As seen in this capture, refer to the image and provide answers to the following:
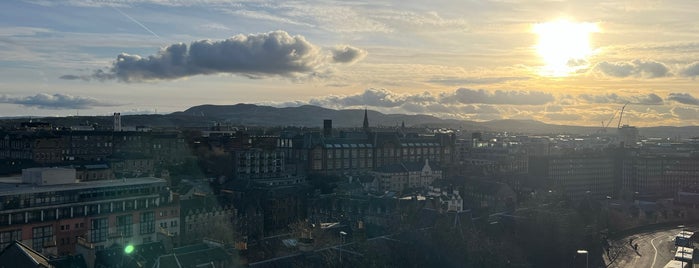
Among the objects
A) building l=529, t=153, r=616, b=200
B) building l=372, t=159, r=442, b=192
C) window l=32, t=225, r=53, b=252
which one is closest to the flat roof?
window l=32, t=225, r=53, b=252

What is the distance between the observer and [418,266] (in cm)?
3350

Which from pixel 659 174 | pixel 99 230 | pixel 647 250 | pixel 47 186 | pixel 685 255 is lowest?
pixel 647 250

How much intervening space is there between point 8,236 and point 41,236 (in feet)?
6.24

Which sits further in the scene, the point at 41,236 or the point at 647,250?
the point at 647,250

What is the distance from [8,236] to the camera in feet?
121

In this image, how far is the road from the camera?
48.8 meters

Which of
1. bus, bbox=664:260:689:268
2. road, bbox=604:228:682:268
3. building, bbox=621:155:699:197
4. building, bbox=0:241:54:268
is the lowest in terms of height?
road, bbox=604:228:682:268

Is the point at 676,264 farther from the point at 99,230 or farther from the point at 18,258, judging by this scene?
the point at 18,258

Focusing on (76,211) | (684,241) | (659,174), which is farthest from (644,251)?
(659,174)

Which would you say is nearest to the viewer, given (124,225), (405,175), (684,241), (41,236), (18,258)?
(18,258)

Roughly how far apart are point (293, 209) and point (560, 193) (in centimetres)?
2811

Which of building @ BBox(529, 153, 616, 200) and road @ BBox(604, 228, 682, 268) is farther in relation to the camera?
building @ BBox(529, 153, 616, 200)

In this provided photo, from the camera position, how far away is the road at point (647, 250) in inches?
1919

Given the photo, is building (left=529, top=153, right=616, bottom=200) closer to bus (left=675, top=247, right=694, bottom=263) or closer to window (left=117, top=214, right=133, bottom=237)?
bus (left=675, top=247, right=694, bottom=263)
